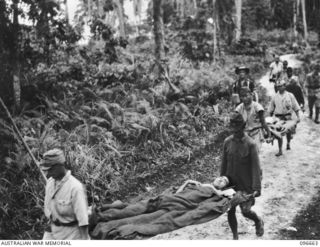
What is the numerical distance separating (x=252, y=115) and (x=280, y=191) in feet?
4.62

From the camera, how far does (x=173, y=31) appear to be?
90.3 ft

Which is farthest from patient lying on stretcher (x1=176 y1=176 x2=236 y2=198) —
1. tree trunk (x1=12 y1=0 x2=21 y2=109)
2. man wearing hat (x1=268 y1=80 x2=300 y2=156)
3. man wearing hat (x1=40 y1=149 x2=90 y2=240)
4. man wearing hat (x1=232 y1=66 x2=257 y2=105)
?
tree trunk (x1=12 y1=0 x2=21 y2=109)

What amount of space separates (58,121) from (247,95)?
3.85 metres

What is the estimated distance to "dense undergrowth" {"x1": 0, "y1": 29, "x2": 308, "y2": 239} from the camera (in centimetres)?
711

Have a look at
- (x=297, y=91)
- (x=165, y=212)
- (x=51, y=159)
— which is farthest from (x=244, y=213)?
(x=297, y=91)

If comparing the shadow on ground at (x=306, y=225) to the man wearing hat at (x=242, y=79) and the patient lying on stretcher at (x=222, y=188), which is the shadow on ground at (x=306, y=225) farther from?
the man wearing hat at (x=242, y=79)

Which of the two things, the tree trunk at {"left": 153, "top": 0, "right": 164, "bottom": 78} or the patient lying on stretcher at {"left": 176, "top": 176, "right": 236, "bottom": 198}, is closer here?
the patient lying on stretcher at {"left": 176, "top": 176, "right": 236, "bottom": 198}

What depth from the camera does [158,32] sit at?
40.5ft

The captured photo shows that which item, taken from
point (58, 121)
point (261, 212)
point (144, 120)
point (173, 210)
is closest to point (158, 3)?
point (144, 120)

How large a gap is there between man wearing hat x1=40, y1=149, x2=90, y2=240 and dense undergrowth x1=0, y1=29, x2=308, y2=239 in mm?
2529

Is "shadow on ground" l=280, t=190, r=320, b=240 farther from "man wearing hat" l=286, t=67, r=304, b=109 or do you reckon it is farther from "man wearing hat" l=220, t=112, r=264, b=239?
"man wearing hat" l=286, t=67, r=304, b=109

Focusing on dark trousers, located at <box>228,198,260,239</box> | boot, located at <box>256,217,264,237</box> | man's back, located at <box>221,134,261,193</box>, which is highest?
man's back, located at <box>221,134,261,193</box>

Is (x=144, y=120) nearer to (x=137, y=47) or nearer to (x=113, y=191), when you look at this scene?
(x=113, y=191)

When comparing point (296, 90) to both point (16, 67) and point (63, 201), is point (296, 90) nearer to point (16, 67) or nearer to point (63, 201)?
point (16, 67)
